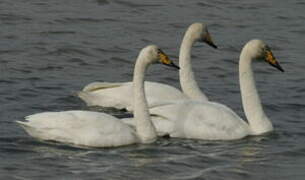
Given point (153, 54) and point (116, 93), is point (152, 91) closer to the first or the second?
point (116, 93)

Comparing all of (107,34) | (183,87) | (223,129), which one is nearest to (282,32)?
(107,34)

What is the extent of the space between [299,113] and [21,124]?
4.46 m

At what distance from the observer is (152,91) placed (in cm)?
1508

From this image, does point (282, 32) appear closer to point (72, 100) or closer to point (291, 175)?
point (72, 100)

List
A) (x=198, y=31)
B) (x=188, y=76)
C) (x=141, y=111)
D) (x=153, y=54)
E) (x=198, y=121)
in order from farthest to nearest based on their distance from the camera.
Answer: (x=198, y=31) < (x=188, y=76) < (x=198, y=121) < (x=153, y=54) < (x=141, y=111)

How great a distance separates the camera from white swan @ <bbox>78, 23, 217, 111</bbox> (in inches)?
594

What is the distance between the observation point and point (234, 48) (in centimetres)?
1970

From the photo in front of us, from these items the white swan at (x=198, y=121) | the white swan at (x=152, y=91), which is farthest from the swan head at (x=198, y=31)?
the white swan at (x=198, y=121)

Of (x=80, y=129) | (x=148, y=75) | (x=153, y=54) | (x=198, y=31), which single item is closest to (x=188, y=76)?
(x=198, y=31)

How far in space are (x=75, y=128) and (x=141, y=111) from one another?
0.89 meters

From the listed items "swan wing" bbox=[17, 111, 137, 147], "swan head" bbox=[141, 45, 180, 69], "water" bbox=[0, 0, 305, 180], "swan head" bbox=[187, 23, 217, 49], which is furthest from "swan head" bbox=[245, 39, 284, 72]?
"swan wing" bbox=[17, 111, 137, 147]

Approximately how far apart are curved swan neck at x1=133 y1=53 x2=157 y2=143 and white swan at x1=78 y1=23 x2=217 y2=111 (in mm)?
1554

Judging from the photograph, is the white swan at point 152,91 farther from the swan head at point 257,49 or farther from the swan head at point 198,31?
the swan head at point 257,49

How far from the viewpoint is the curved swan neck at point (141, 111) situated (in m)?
13.1
